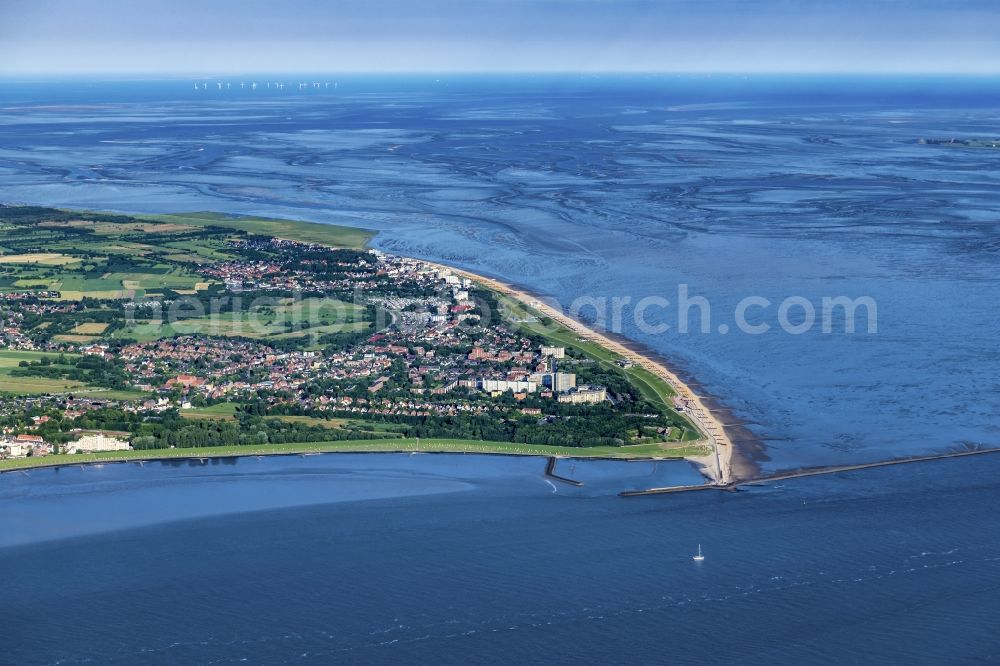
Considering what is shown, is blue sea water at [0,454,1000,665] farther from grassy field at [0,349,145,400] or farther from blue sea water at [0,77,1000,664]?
grassy field at [0,349,145,400]

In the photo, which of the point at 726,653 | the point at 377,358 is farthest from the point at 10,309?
the point at 726,653

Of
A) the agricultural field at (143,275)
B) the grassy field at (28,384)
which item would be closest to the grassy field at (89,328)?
the agricultural field at (143,275)

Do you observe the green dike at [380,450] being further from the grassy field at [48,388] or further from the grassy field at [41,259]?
the grassy field at [41,259]

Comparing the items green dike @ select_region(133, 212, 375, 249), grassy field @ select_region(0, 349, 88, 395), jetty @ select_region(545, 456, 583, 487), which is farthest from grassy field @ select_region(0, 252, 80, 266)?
jetty @ select_region(545, 456, 583, 487)

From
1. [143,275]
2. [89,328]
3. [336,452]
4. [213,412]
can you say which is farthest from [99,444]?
[143,275]

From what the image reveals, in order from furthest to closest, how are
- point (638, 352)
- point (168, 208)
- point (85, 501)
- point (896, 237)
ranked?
point (168, 208)
point (896, 237)
point (638, 352)
point (85, 501)

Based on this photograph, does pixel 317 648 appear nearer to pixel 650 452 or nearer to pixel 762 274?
pixel 650 452
